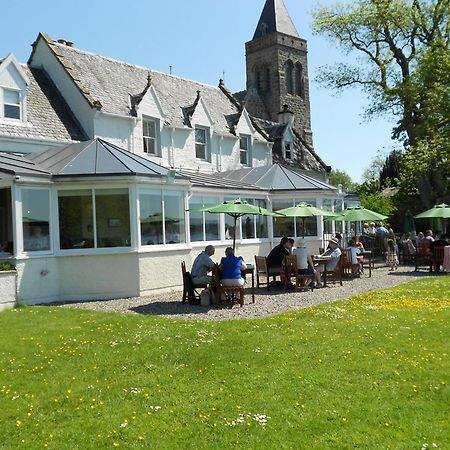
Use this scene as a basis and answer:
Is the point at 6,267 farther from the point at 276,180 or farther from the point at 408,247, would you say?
the point at 408,247

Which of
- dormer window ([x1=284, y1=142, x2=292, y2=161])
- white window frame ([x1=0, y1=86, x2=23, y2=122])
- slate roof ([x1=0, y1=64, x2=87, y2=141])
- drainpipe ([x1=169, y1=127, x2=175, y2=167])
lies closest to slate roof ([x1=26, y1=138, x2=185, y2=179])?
slate roof ([x1=0, y1=64, x2=87, y2=141])

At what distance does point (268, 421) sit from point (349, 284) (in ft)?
40.7

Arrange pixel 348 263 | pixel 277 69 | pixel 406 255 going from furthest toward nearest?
1. pixel 277 69
2. pixel 406 255
3. pixel 348 263

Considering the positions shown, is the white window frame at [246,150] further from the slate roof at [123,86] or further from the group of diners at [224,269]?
the group of diners at [224,269]

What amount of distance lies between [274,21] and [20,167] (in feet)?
163

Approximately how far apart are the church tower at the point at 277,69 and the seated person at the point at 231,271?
1694 inches

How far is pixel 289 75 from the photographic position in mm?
59094

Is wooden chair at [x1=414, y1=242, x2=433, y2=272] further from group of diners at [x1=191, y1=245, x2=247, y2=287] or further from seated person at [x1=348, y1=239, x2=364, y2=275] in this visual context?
group of diners at [x1=191, y1=245, x2=247, y2=287]

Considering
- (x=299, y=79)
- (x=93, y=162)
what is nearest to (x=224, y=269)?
(x=93, y=162)

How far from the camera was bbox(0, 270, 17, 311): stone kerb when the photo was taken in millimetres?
14211

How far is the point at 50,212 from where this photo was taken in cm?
1596

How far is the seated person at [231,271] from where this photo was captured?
13.9 m

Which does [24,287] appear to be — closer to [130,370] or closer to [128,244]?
[128,244]

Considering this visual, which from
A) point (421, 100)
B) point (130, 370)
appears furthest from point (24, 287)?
point (421, 100)
